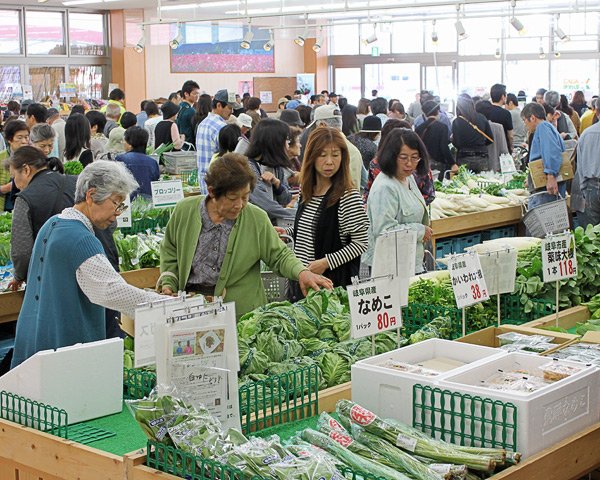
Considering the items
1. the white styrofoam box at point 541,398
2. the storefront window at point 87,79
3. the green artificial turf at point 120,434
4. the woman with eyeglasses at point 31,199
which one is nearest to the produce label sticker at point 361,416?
the white styrofoam box at point 541,398

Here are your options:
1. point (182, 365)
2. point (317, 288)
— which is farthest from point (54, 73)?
point (182, 365)

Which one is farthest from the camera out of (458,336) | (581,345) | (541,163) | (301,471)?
(541,163)

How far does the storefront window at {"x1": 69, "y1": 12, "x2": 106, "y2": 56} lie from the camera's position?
20.9 metres

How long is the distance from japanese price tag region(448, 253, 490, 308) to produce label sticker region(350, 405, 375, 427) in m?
0.98

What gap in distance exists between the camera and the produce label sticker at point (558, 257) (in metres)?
3.94

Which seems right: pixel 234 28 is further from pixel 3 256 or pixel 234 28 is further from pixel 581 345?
pixel 581 345

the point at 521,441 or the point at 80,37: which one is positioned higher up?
the point at 80,37

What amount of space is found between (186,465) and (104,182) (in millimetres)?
1313

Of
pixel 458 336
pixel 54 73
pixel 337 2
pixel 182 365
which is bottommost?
pixel 458 336

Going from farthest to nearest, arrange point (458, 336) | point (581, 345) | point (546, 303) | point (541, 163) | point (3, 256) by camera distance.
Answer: point (541, 163) → point (3, 256) → point (546, 303) → point (458, 336) → point (581, 345)

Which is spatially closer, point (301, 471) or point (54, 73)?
point (301, 471)

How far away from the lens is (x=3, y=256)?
6.10m

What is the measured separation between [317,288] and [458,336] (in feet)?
Result: 2.05

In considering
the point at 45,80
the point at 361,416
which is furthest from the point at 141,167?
the point at 45,80
